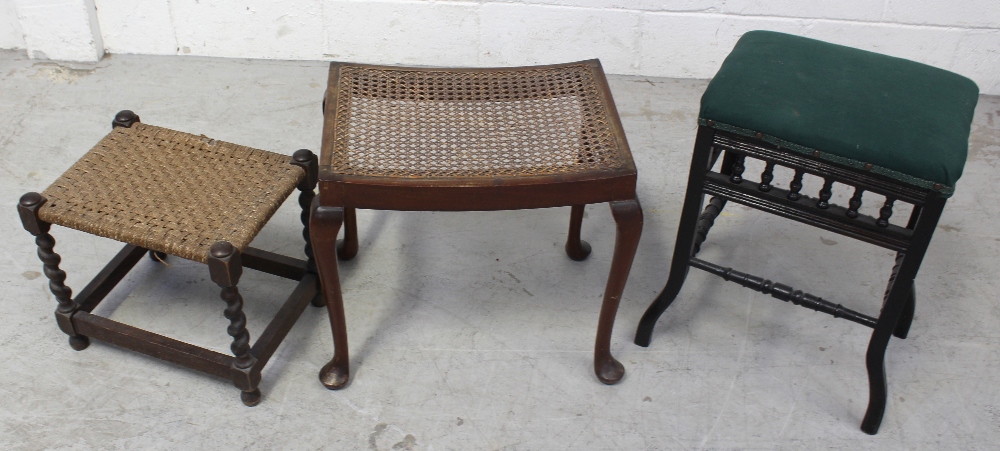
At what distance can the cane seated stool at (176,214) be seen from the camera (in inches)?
69.9

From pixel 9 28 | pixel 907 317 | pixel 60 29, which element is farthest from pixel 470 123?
pixel 9 28

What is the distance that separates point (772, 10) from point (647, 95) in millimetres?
451

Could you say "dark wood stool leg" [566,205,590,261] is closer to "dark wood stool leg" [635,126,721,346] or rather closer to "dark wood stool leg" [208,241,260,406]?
"dark wood stool leg" [635,126,721,346]

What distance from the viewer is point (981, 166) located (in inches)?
105

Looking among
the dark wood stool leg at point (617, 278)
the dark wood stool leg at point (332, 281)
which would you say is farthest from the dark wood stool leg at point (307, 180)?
the dark wood stool leg at point (617, 278)

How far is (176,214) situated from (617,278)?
855 millimetres

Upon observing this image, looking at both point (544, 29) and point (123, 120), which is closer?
point (123, 120)

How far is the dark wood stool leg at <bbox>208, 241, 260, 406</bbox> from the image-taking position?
5.61 ft

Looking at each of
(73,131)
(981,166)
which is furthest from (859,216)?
(73,131)

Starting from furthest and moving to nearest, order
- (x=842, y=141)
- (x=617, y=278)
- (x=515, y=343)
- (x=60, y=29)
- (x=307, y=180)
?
(x=60, y=29)
(x=515, y=343)
(x=307, y=180)
(x=617, y=278)
(x=842, y=141)

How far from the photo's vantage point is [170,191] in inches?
74.4

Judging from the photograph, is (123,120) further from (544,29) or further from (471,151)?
(544,29)

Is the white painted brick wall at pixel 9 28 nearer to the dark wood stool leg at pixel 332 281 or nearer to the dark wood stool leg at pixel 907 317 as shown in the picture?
the dark wood stool leg at pixel 332 281

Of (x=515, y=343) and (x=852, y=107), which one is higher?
(x=852, y=107)
